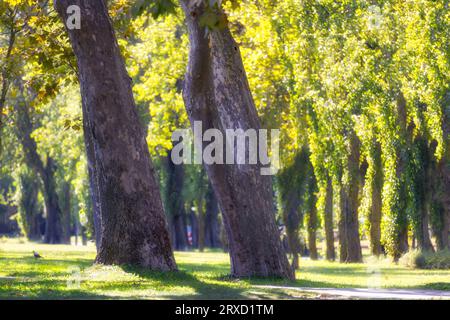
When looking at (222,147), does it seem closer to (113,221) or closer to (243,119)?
(243,119)

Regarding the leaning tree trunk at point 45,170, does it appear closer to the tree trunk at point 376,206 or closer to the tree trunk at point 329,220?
the tree trunk at point 329,220

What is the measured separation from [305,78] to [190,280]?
1610cm

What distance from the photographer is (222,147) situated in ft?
72.2

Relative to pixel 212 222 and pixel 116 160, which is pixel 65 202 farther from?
pixel 116 160

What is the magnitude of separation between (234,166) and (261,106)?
45.5 ft

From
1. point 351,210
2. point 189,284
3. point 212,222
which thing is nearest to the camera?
point 189,284

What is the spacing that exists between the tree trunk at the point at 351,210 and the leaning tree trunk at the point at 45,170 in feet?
51.9

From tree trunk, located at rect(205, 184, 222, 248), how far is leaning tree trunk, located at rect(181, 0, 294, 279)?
40362 mm

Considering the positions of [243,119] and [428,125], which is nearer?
[243,119]

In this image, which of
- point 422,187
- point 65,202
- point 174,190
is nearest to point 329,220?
point 422,187


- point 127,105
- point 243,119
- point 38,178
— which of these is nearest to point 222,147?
point 243,119

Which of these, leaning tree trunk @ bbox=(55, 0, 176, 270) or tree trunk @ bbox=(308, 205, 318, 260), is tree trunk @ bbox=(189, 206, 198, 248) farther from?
leaning tree trunk @ bbox=(55, 0, 176, 270)

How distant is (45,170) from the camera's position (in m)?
64.0
